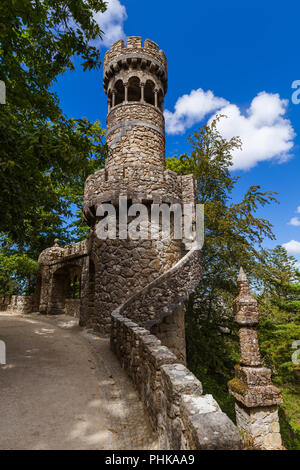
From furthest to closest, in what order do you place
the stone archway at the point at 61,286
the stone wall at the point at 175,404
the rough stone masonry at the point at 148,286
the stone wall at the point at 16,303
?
the stone wall at the point at 16,303 → the stone archway at the point at 61,286 → the rough stone masonry at the point at 148,286 → the stone wall at the point at 175,404

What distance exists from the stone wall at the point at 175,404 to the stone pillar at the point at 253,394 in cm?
305

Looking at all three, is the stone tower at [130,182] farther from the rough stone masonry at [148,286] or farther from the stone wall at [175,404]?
the stone wall at [175,404]

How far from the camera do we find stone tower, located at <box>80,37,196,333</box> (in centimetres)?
834

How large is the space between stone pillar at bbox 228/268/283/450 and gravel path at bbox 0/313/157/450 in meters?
2.97

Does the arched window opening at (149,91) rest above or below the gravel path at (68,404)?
above

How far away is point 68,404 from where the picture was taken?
3359 millimetres

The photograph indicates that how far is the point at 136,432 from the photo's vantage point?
111 inches

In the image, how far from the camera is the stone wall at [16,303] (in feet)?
50.7

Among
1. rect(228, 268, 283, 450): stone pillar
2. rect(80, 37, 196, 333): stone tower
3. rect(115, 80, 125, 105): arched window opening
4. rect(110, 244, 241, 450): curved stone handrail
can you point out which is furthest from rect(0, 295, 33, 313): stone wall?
rect(228, 268, 283, 450): stone pillar

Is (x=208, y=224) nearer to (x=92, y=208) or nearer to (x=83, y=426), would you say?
(x=92, y=208)

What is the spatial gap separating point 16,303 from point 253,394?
50.2 feet

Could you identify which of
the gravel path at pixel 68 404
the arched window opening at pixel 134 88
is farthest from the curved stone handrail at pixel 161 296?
the arched window opening at pixel 134 88
